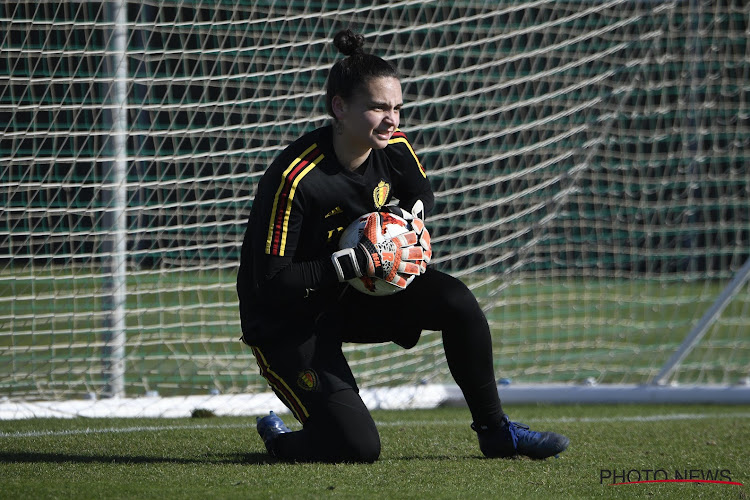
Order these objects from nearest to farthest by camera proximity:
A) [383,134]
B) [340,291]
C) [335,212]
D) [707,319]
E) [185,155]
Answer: [383,134]
[335,212]
[340,291]
[185,155]
[707,319]

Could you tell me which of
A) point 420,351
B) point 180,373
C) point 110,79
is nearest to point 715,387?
point 420,351

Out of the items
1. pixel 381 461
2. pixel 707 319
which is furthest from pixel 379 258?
pixel 707 319

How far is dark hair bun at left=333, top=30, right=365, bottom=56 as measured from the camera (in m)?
3.43

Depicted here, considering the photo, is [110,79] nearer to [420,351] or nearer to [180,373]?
[180,373]

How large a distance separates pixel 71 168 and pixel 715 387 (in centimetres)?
372

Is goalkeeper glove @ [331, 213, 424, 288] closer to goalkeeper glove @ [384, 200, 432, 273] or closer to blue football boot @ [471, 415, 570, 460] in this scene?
goalkeeper glove @ [384, 200, 432, 273]

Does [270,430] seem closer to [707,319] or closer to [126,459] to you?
[126,459]

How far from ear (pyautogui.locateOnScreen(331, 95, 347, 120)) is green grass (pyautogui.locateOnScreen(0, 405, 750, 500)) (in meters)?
1.22

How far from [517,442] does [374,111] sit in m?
1.28

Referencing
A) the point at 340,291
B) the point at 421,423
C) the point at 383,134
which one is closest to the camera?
the point at 383,134

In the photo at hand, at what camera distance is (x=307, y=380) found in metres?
3.41

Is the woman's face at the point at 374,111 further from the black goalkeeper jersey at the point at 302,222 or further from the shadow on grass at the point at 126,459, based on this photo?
the shadow on grass at the point at 126,459

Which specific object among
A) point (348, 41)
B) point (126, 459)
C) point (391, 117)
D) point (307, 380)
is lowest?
point (126, 459)

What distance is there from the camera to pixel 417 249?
337 cm
